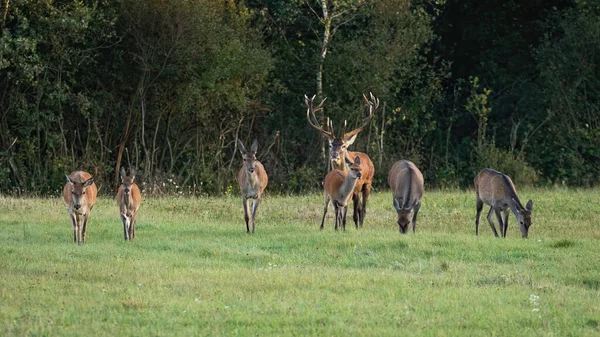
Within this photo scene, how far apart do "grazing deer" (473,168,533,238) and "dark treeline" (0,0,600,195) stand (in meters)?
6.67

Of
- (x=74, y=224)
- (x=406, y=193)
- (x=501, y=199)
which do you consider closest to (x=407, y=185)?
(x=406, y=193)

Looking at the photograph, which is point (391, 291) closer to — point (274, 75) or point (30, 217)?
point (30, 217)

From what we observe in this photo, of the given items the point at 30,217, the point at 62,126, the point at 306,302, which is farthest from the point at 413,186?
the point at 62,126

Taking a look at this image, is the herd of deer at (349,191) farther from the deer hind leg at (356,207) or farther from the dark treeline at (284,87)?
the dark treeline at (284,87)

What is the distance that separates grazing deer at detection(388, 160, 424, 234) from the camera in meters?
16.0

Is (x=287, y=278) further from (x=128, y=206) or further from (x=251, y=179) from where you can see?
(x=251, y=179)

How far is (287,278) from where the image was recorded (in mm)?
11203

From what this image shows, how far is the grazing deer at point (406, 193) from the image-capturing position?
52.5 feet

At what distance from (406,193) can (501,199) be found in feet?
4.63

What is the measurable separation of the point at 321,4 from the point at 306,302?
14.9 m

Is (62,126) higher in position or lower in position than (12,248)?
higher

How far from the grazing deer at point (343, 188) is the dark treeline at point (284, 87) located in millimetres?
5823

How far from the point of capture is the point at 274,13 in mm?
24969

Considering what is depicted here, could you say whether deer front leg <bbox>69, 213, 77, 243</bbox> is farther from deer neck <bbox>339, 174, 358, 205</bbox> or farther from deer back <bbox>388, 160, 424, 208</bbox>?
deer back <bbox>388, 160, 424, 208</bbox>
